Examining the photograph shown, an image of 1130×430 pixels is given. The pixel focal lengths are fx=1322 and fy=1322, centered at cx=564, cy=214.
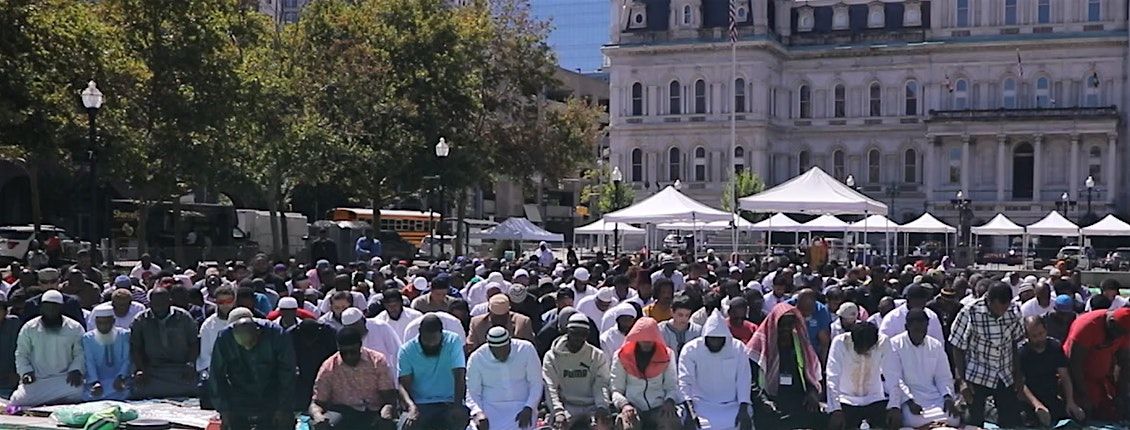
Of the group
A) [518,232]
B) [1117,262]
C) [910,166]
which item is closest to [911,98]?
[910,166]

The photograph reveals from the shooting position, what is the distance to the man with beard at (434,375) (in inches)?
445

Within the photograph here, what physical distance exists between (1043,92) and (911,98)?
7.33 metres

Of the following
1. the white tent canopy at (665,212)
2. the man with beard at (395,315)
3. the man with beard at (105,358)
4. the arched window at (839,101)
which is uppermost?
the arched window at (839,101)

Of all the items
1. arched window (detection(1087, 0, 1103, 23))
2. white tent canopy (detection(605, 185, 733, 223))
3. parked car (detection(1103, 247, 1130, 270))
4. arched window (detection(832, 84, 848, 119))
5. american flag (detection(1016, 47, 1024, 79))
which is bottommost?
parked car (detection(1103, 247, 1130, 270))

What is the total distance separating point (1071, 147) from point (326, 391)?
69631mm

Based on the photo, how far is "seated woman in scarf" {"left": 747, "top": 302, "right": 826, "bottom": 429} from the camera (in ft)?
40.1

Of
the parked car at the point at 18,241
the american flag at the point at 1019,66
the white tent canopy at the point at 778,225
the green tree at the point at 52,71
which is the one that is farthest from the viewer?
the american flag at the point at 1019,66

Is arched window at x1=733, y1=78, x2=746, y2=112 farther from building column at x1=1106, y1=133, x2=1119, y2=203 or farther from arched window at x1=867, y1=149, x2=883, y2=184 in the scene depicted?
building column at x1=1106, y1=133, x2=1119, y2=203

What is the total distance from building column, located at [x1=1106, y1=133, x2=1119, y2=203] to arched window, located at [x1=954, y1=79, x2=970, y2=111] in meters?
7.84

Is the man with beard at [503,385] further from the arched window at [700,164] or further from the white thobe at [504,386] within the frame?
the arched window at [700,164]

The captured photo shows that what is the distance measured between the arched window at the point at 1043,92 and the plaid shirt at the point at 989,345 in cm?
6652

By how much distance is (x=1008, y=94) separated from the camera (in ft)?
248

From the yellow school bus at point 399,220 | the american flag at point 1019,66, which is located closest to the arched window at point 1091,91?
the american flag at point 1019,66

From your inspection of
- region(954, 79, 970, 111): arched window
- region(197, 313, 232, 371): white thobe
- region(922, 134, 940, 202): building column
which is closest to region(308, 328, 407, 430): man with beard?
region(197, 313, 232, 371): white thobe
